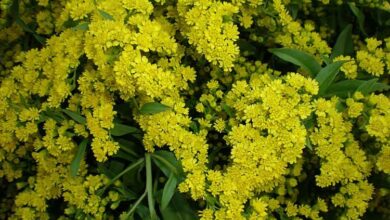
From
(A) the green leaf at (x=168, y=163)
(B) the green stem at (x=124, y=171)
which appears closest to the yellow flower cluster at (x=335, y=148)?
(A) the green leaf at (x=168, y=163)

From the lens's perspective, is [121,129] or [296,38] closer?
[121,129]

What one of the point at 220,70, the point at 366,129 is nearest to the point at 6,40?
the point at 220,70

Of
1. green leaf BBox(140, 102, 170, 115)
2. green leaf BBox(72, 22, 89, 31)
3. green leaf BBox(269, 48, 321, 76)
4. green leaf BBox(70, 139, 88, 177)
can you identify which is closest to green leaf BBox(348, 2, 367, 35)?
green leaf BBox(269, 48, 321, 76)

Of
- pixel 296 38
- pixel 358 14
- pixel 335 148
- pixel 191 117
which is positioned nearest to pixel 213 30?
pixel 191 117

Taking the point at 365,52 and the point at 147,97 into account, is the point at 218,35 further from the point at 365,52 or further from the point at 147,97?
the point at 365,52

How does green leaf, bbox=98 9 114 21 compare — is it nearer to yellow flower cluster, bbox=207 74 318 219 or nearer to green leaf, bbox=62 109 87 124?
green leaf, bbox=62 109 87 124

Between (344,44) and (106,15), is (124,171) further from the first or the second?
(344,44)

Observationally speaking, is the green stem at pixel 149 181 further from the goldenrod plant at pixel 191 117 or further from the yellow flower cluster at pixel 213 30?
the yellow flower cluster at pixel 213 30
